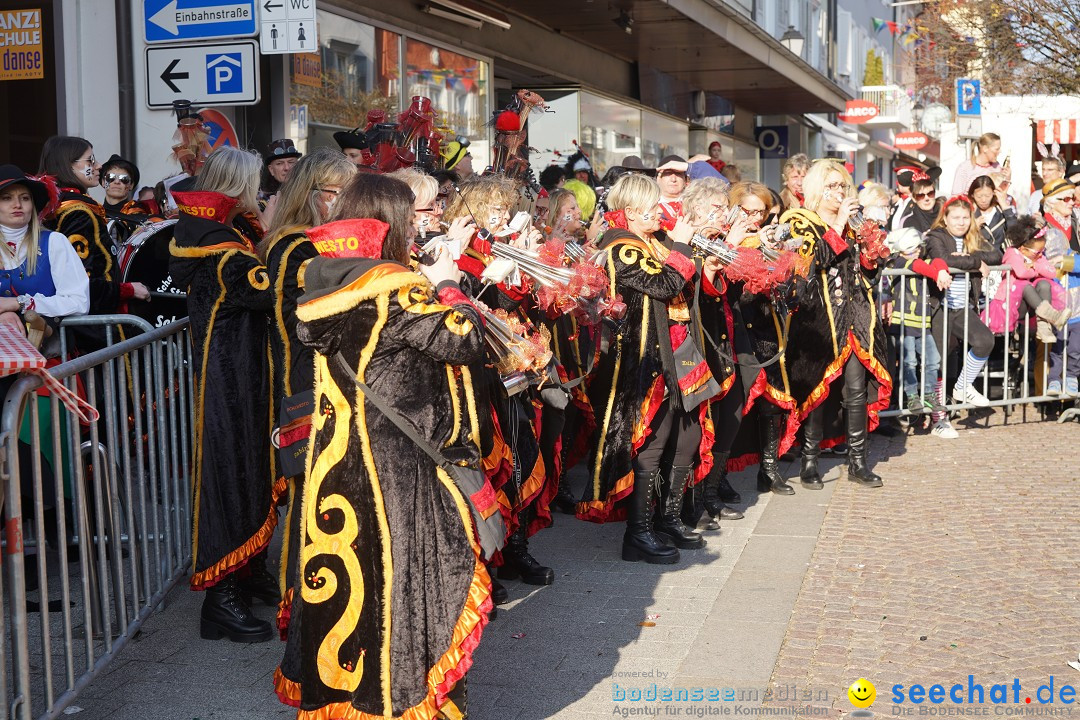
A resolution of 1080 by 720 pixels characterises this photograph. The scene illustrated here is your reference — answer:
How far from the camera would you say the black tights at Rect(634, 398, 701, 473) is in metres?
6.21

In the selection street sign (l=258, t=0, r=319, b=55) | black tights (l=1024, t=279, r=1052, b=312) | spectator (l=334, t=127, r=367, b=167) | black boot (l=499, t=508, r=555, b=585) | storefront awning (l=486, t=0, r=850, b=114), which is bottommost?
black boot (l=499, t=508, r=555, b=585)

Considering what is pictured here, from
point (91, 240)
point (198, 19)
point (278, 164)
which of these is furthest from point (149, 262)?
point (198, 19)

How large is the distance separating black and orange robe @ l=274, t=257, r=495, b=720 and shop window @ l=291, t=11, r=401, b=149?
6623mm

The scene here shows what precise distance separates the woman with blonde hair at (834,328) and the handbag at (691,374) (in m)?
1.67

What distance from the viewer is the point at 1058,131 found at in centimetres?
2094

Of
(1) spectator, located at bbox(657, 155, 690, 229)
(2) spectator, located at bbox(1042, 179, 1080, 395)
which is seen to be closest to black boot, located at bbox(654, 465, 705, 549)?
(1) spectator, located at bbox(657, 155, 690, 229)

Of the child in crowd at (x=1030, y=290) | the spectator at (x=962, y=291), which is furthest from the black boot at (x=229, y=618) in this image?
the child in crowd at (x=1030, y=290)

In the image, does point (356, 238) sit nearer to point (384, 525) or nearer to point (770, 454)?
point (384, 525)

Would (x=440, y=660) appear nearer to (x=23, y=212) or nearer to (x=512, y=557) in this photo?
(x=512, y=557)

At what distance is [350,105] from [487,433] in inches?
282

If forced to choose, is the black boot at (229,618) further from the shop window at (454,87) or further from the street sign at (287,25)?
the shop window at (454,87)

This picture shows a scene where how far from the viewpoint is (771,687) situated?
4.54 metres

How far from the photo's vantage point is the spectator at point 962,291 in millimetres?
10070

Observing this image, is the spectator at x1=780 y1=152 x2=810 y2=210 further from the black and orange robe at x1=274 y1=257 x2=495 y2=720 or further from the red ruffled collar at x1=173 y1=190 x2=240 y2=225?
the black and orange robe at x1=274 y1=257 x2=495 y2=720
